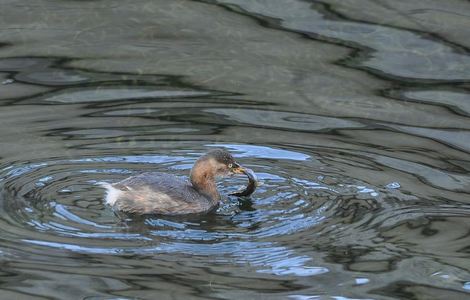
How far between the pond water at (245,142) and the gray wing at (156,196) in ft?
0.35

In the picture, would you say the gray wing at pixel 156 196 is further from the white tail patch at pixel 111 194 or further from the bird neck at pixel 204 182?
the bird neck at pixel 204 182

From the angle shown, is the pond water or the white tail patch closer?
the pond water

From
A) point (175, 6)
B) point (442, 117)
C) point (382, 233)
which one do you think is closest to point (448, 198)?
point (382, 233)

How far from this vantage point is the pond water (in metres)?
7.20

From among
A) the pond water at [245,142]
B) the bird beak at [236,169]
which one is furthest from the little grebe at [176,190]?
the pond water at [245,142]

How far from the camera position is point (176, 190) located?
8.59 meters

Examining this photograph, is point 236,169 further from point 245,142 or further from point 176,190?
point 245,142

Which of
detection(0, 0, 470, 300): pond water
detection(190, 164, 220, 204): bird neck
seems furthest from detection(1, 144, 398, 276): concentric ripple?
detection(190, 164, 220, 204): bird neck

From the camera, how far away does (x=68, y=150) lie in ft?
31.3

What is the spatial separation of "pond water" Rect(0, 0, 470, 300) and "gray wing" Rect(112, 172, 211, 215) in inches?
4.3

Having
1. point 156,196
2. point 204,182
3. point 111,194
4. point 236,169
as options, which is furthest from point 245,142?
point 111,194

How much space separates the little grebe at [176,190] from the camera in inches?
332

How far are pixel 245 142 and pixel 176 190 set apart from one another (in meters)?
1.62

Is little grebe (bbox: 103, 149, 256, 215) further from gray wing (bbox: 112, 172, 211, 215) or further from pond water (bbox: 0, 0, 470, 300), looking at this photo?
pond water (bbox: 0, 0, 470, 300)
